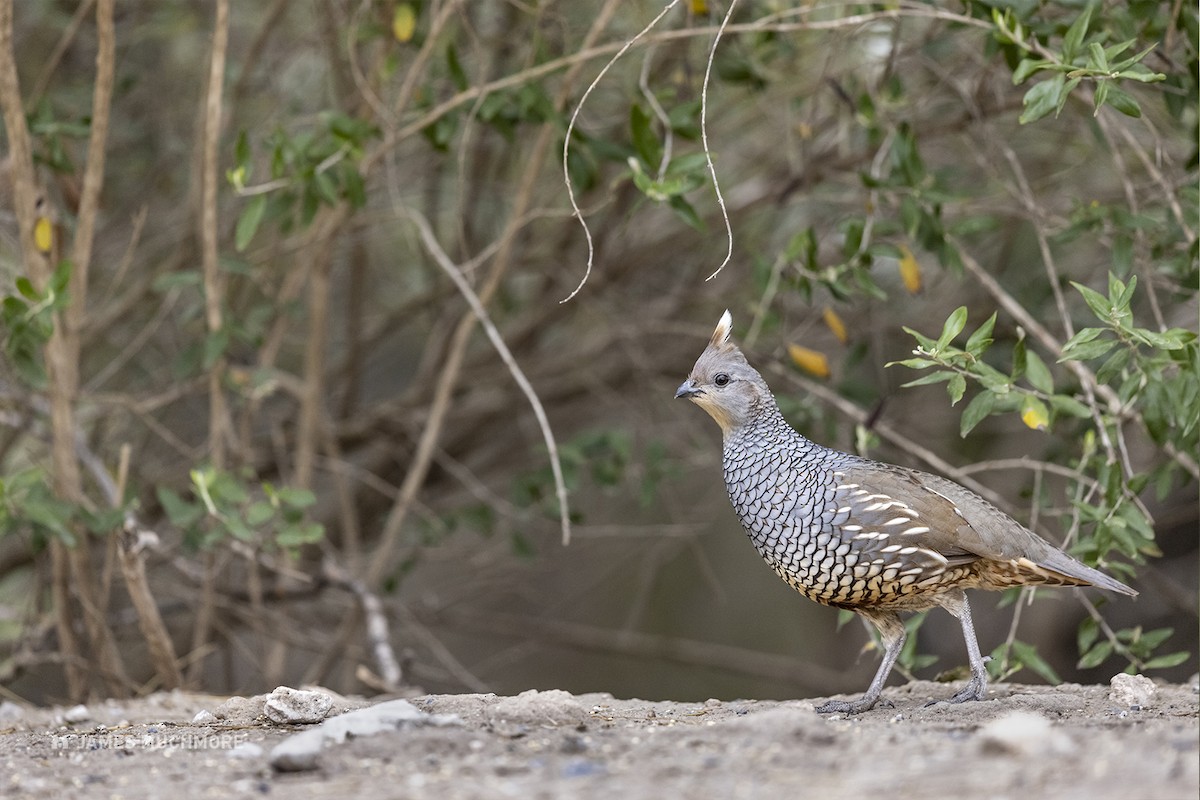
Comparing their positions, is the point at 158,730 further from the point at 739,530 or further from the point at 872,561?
the point at 739,530

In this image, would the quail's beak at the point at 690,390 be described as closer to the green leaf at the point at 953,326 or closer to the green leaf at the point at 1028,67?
the green leaf at the point at 953,326

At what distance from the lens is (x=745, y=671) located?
8.51m

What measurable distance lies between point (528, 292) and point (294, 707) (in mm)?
4890

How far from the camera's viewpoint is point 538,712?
140 inches

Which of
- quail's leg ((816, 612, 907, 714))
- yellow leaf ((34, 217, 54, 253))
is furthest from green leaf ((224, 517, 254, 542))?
quail's leg ((816, 612, 907, 714))

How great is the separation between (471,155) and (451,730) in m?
4.44

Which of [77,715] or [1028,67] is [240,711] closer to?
[77,715]

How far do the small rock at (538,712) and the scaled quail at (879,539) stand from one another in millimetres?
870

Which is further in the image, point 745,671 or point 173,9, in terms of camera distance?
point 745,671

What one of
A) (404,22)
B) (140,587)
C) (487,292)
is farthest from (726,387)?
(140,587)

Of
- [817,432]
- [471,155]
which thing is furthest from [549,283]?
[817,432]

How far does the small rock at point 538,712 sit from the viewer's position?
3.51 metres

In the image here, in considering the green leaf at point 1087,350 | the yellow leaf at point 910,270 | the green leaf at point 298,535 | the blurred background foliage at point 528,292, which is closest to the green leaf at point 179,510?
the blurred background foliage at point 528,292

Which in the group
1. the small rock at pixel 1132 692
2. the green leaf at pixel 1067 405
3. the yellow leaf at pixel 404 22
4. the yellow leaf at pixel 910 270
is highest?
the yellow leaf at pixel 404 22
